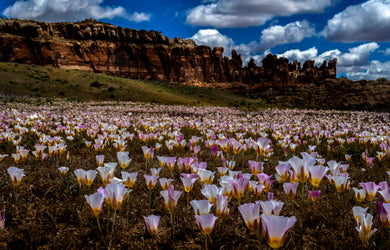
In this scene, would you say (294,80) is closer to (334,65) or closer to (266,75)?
(266,75)

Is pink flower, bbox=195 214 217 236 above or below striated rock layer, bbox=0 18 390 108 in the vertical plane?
below

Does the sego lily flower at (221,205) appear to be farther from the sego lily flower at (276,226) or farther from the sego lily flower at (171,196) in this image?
the sego lily flower at (276,226)

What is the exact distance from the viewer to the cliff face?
288 feet

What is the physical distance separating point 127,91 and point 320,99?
78.4 ft

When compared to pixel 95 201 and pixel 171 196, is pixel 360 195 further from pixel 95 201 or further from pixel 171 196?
pixel 95 201

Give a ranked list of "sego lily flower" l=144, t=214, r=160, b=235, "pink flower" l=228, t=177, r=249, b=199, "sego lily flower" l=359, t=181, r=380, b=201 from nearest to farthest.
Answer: "sego lily flower" l=144, t=214, r=160, b=235, "pink flower" l=228, t=177, r=249, b=199, "sego lily flower" l=359, t=181, r=380, b=201

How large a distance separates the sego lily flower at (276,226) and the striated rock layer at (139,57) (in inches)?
2390

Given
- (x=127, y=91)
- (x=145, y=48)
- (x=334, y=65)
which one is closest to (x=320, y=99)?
(x=127, y=91)

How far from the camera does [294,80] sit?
133 meters

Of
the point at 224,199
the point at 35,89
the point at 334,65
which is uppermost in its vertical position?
the point at 334,65

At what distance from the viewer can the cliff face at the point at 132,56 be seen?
3455 inches

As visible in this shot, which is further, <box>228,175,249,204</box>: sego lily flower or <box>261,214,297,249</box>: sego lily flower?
<box>228,175,249,204</box>: sego lily flower

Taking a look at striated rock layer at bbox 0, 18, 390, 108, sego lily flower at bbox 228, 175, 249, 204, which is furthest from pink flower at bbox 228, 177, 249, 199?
striated rock layer at bbox 0, 18, 390, 108

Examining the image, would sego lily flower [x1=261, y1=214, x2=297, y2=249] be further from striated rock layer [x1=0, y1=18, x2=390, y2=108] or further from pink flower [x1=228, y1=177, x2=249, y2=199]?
striated rock layer [x1=0, y1=18, x2=390, y2=108]
